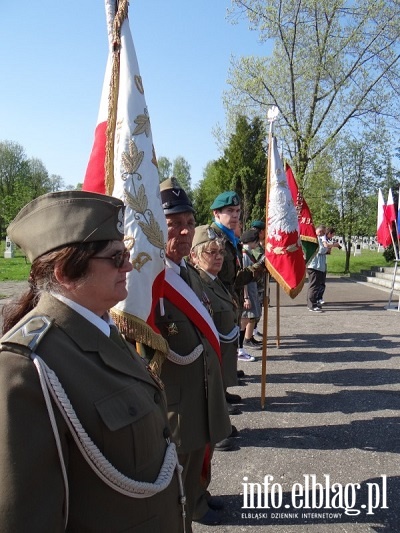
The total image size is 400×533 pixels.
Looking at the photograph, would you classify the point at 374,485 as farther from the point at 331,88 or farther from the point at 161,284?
the point at 331,88

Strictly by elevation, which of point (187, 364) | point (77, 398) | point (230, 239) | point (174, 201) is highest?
point (174, 201)

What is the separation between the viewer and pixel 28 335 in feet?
4.16

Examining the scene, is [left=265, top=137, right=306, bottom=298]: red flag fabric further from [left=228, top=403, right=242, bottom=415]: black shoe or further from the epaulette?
the epaulette

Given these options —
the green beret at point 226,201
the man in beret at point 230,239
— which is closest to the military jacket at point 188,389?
the man in beret at point 230,239

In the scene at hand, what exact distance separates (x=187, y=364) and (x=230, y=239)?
2324 mm

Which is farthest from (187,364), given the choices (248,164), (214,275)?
(248,164)

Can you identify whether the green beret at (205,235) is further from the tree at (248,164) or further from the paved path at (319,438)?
the tree at (248,164)

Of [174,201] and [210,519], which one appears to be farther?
[210,519]

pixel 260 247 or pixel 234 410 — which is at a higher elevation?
pixel 260 247

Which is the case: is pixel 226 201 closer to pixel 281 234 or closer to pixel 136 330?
pixel 281 234

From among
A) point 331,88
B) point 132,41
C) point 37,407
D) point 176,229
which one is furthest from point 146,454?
point 331,88

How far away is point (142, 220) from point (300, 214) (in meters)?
5.02

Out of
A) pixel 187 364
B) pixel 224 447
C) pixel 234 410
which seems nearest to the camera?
pixel 187 364

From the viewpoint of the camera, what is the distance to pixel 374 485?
3443mm
